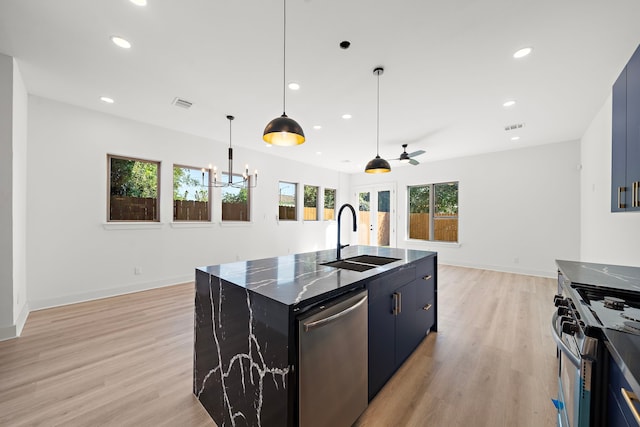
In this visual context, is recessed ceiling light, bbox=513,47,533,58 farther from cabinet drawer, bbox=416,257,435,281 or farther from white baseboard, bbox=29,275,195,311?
white baseboard, bbox=29,275,195,311

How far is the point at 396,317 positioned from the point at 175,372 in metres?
1.85

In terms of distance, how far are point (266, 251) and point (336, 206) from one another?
10.6 feet

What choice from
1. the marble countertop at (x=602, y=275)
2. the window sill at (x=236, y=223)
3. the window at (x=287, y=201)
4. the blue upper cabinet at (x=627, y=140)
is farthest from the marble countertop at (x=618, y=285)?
the window at (x=287, y=201)

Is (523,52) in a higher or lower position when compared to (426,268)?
higher

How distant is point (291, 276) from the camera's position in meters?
1.63

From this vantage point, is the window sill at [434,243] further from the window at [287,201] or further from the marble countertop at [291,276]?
the marble countertop at [291,276]

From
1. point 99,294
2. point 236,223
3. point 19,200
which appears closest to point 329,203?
point 236,223

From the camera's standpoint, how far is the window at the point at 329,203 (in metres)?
8.21

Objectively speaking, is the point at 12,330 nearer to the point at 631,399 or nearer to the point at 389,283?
the point at 389,283

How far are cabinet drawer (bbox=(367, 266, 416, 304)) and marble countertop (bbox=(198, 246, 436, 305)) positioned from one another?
0.06m

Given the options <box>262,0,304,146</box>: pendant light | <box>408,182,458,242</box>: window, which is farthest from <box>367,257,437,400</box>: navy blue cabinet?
<box>408,182,458,242</box>: window

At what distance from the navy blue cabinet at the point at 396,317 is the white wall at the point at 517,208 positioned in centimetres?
433

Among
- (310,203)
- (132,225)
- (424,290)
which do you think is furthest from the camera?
(310,203)

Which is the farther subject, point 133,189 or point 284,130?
point 133,189
